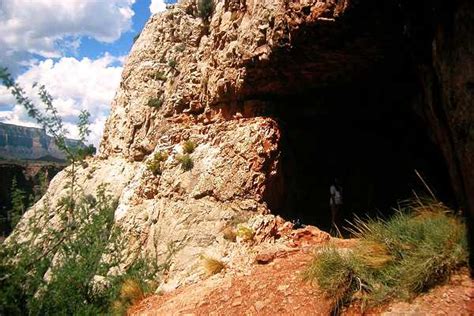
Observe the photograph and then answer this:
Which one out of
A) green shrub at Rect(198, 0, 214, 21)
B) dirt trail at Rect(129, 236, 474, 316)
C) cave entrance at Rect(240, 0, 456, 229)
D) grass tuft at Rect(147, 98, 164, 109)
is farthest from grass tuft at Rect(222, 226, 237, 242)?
green shrub at Rect(198, 0, 214, 21)

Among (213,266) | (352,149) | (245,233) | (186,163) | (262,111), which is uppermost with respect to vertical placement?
(262,111)

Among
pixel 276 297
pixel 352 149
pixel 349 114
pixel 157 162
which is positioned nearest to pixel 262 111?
pixel 349 114

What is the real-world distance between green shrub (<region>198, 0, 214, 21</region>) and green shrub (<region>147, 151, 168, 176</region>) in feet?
15.9

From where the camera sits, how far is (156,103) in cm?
1342

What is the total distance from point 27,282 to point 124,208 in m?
4.52

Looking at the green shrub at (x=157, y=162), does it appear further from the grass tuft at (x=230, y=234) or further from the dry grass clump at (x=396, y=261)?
the dry grass clump at (x=396, y=261)

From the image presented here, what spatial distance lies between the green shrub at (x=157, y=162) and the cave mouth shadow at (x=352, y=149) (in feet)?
11.1

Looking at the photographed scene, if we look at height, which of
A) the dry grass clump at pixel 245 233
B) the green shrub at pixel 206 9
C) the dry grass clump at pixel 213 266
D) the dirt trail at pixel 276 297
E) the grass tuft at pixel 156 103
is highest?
the green shrub at pixel 206 9

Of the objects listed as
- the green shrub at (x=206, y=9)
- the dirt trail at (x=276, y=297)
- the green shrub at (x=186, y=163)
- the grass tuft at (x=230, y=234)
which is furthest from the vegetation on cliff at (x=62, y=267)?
the green shrub at (x=206, y=9)

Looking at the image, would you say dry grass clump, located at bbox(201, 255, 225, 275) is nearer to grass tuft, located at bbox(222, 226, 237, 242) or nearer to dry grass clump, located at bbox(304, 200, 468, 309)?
grass tuft, located at bbox(222, 226, 237, 242)

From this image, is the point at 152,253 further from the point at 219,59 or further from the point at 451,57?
the point at 451,57

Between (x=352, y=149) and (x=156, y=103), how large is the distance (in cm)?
667

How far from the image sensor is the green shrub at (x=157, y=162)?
1122 centimetres

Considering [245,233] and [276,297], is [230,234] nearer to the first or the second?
[245,233]
